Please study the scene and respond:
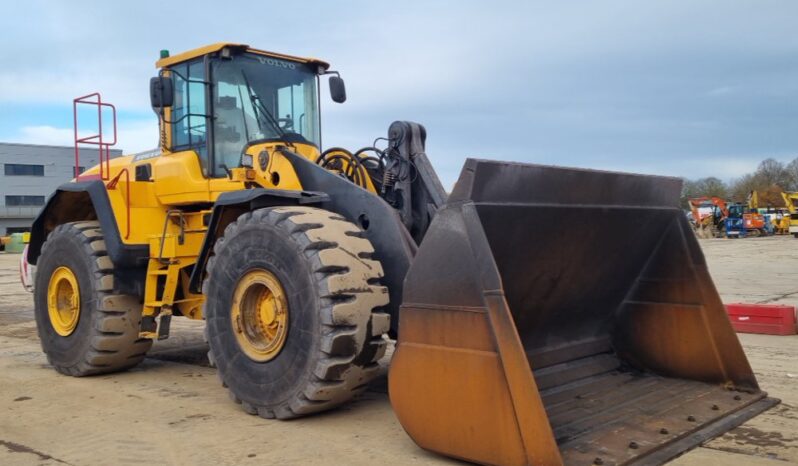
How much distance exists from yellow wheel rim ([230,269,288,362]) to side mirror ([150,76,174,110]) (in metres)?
2.11

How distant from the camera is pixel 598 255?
17.0 feet

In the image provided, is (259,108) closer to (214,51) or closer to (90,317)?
(214,51)

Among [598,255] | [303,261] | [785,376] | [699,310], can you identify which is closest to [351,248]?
[303,261]

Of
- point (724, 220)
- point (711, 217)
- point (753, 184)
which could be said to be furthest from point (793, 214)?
point (753, 184)

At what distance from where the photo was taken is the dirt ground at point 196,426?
13.9 ft

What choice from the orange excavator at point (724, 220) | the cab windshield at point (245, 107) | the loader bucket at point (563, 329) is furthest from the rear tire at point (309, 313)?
the orange excavator at point (724, 220)

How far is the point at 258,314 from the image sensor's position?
5207 mm

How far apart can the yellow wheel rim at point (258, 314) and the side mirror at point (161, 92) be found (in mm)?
2114

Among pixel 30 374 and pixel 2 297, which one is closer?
pixel 30 374

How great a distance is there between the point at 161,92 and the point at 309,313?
114 inches

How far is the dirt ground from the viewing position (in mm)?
4227

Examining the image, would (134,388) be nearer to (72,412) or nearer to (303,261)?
(72,412)

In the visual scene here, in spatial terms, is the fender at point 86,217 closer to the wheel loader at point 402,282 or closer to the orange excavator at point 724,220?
the wheel loader at point 402,282

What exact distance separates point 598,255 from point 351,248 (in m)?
1.76
